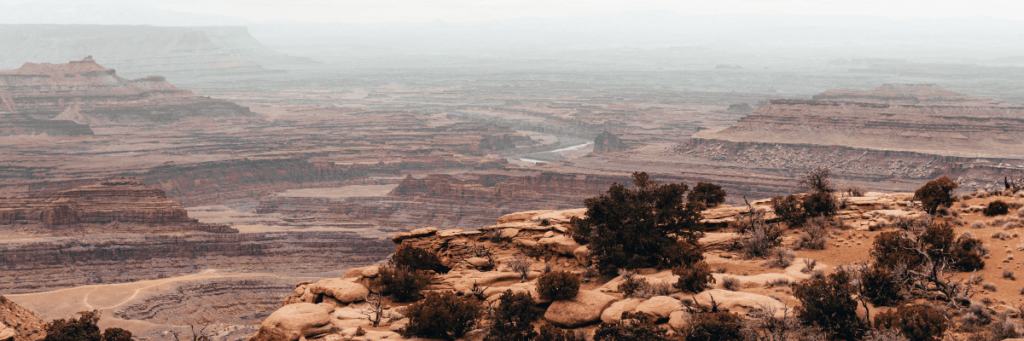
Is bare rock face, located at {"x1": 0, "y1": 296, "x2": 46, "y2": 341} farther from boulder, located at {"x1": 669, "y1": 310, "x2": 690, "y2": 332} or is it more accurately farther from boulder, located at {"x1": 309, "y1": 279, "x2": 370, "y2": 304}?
boulder, located at {"x1": 669, "y1": 310, "x2": 690, "y2": 332}

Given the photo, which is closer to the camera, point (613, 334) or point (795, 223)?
point (613, 334)

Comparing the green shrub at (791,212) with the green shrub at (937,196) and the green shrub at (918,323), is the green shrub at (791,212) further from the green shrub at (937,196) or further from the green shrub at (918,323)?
the green shrub at (918,323)

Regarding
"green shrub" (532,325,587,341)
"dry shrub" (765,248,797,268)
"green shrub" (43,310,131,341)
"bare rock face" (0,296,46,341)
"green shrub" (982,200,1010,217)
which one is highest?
"green shrub" (982,200,1010,217)

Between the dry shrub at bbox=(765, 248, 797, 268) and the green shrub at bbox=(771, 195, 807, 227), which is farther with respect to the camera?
the green shrub at bbox=(771, 195, 807, 227)

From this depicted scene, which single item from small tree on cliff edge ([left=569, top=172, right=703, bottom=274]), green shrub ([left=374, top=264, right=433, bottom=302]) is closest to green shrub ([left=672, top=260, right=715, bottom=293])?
small tree on cliff edge ([left=569, top=172, right=703, bottom=274])

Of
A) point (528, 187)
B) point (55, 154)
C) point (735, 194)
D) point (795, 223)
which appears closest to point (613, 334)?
point (795, 223)

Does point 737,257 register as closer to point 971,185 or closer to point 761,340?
point 761,340
